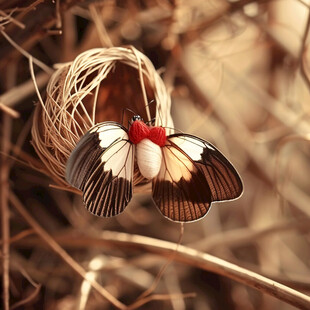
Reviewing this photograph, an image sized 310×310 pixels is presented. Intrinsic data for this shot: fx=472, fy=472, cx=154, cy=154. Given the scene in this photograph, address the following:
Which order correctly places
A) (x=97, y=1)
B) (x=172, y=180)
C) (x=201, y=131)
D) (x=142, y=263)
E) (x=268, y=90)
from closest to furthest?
(x=172, y=180) < (x=97, y=1) < (x=142, y=263) < (x=201, y=131) < (x=268, y=90)

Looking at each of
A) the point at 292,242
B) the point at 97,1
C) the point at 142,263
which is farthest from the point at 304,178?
the point at 97,1

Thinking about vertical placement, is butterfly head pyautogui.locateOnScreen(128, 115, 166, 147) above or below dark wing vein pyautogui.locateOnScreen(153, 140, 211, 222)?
above

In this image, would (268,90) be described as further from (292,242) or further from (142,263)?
(142,263)

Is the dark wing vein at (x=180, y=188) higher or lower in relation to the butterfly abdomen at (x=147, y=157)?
lower

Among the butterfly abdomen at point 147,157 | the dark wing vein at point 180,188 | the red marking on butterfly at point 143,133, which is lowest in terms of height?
the dark wing vein at point 180,188

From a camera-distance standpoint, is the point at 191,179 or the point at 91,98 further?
the point at 91,98

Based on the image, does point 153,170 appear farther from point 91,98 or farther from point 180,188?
point 91,98

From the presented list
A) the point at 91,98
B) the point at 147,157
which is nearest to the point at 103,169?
the point at 147,157
